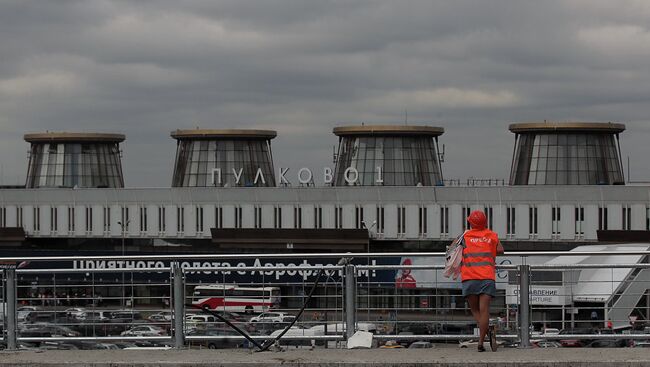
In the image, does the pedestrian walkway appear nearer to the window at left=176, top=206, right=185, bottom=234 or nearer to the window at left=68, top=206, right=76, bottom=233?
the window at left=176, top=206, right=185, bottom=234

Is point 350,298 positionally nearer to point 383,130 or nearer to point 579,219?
point 579,219

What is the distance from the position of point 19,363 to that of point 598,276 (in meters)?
22.4

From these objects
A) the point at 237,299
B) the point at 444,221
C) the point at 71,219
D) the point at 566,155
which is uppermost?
the point at 566,155

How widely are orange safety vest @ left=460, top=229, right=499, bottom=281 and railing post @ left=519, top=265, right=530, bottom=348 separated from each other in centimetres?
89

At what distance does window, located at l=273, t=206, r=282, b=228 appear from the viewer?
115 meters

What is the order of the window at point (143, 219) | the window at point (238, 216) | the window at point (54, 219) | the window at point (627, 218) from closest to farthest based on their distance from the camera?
the window at point (627, 218) < the window at point (238, 216) < the window at point (143, 219) < the window at point (54, 219)

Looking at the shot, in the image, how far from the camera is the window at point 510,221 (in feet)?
355

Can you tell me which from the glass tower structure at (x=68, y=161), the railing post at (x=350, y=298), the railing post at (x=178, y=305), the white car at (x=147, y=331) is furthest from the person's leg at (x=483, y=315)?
the glass tower structure at (x=68, y=161)

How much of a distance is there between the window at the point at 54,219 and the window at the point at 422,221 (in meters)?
36.1

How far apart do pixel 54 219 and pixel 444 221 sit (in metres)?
39.0

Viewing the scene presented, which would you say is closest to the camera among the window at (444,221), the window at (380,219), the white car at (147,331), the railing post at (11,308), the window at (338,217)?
the railing post at (11,308)

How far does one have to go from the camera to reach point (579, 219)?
106562mm

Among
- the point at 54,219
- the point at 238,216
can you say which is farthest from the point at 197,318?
the point at 54,219

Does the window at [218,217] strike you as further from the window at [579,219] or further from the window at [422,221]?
the window at [579,219]
